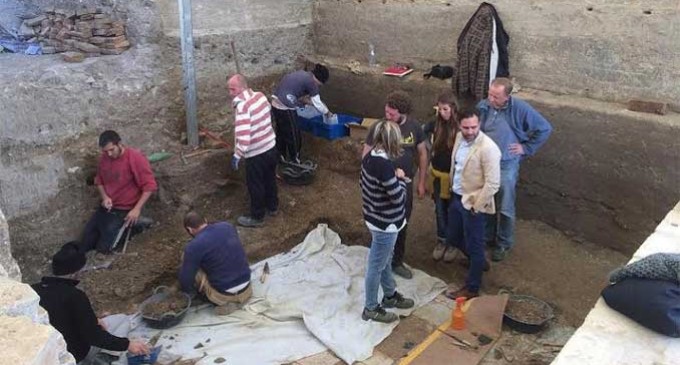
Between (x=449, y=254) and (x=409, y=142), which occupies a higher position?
(x=409, y=142)

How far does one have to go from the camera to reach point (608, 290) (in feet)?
10.7

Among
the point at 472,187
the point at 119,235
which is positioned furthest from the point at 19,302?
the point at 119,235

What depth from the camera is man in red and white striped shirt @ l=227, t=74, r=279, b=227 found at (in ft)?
21.3

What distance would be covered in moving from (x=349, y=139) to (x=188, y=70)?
7.56 ft

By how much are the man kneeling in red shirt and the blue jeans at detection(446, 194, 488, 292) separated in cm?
329

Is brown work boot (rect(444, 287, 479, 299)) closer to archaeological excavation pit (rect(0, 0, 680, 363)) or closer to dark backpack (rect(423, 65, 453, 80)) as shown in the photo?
archaeological excavation pit (rect(0, 0, 680, 363))

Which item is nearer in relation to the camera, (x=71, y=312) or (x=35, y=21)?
(x=71, y=312)

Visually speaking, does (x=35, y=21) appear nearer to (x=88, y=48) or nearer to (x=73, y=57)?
(x=88, y=48)

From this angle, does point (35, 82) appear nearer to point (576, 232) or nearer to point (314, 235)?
point (314, 235)

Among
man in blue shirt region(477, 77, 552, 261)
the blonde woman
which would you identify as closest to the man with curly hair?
the blonde woman

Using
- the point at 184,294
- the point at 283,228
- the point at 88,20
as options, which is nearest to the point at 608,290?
the point at 184,294

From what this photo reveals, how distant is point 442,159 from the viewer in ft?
18.8

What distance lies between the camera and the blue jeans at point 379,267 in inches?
193

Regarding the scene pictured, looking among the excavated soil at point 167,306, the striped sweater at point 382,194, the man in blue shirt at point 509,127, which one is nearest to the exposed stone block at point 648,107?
the man in blue shirt at point 509,127
